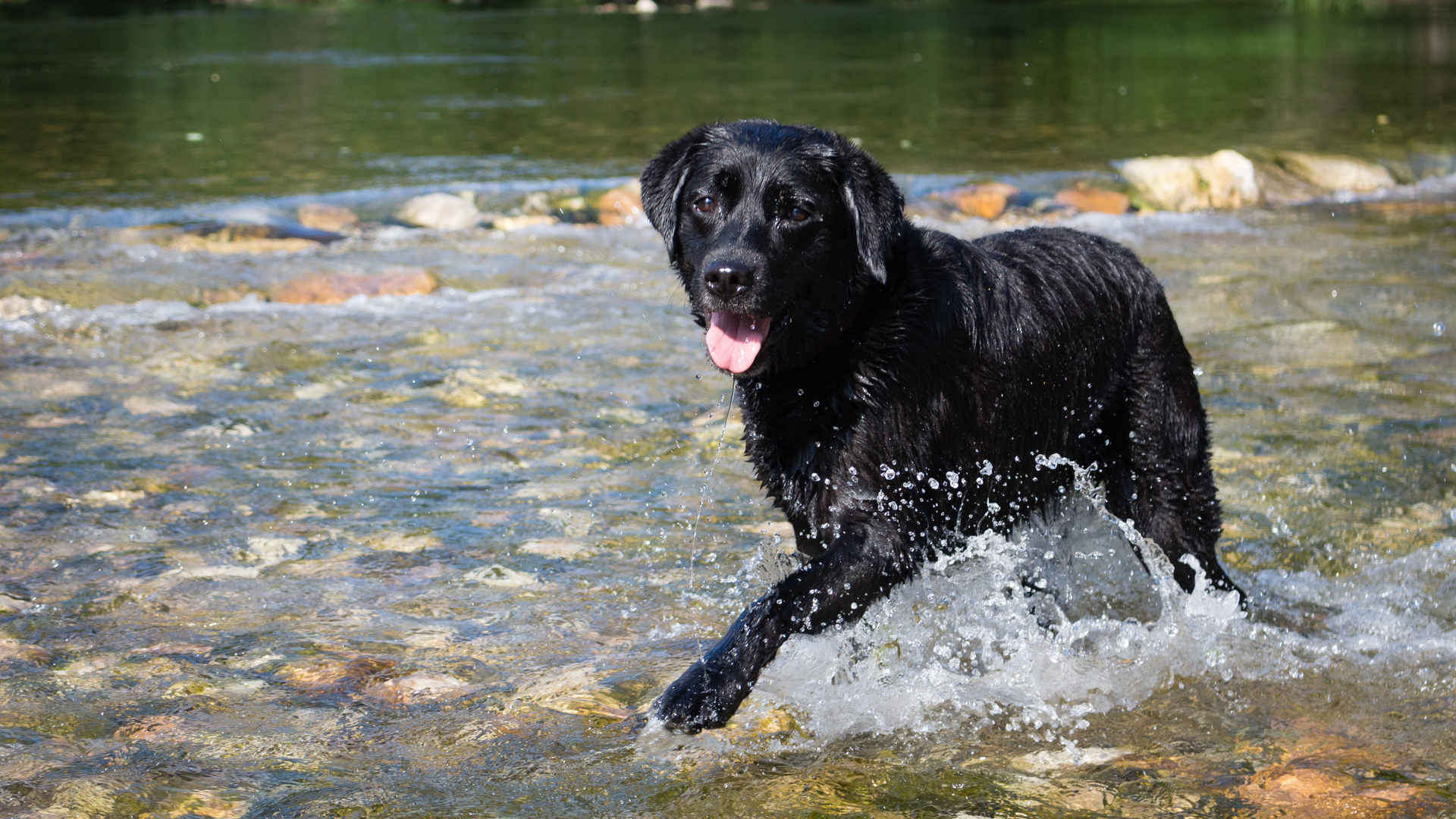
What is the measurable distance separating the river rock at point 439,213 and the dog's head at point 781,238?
26.6 ft

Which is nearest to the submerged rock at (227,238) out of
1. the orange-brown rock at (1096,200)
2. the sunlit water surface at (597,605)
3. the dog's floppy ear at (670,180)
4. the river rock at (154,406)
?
the sunlit water surface at (597,605)

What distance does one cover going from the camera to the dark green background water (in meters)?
15.5

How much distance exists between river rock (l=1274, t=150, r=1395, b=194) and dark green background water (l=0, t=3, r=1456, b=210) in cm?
151

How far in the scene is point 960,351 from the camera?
4.27 meters

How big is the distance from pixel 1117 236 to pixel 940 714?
806cm

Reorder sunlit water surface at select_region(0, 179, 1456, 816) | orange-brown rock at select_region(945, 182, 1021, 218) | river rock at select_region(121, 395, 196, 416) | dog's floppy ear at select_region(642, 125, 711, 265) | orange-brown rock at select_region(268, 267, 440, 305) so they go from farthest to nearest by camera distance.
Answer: orange-brown rock at select_region(945, 182, 1021, 218) < orange-brown rock at select_region(268, 267, 440, 305) < river rock at select_region(121, 395, 196, 416) < dog's floppy ear at select_region(642, 125, 711, 265) < sunlit water surface at select_region(0, 179, 1456, 816)

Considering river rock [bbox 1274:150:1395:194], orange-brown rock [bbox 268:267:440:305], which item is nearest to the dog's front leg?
orange-brown rock [bbox 268:267:440:305]

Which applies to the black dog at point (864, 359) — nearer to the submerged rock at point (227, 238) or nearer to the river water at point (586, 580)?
the river water at point (586, 580)

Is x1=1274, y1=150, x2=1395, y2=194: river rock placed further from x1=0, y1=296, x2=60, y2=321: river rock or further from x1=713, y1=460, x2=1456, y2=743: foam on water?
x1=0, y1=296, x2=60, y2=321: river rock

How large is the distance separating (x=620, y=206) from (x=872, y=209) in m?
8.71

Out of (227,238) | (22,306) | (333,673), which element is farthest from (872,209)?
(227,238)

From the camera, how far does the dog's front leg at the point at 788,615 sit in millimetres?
3777

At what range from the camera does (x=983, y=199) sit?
1286 cm

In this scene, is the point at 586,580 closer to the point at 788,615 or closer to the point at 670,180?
the point at 788,615
